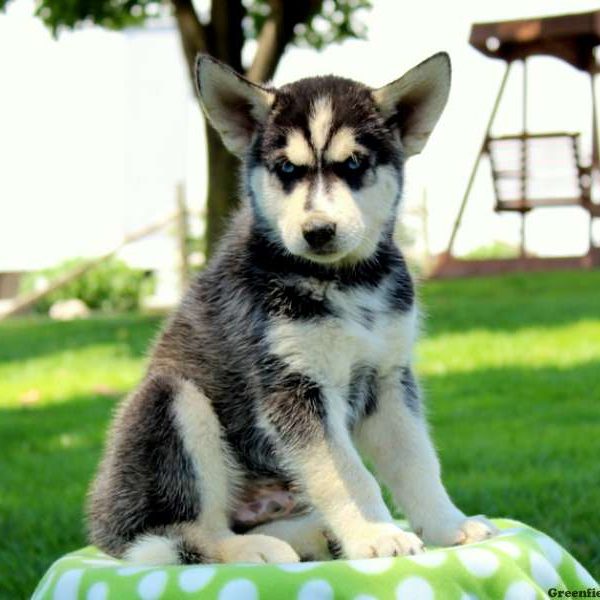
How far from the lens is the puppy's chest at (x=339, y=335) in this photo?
3.39 meters

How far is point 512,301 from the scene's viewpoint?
13094 millimetres

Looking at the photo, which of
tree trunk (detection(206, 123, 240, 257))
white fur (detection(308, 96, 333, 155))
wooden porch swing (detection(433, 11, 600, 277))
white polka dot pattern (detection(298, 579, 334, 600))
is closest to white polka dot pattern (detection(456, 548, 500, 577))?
white polka dot pattern (detection(298, 579, 334, 600))

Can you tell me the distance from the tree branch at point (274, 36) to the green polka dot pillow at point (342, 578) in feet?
32.8

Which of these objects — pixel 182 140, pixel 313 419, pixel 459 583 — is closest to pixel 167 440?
pixel 313 419

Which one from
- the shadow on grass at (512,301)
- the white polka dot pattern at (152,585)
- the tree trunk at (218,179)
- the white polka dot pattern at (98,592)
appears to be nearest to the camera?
the white polka dot pattern at (152,585)

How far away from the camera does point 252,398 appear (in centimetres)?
348

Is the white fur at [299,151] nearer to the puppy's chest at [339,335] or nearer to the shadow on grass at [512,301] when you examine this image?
the puppy's chest at [339,335]

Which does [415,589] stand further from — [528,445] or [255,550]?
[528,445]

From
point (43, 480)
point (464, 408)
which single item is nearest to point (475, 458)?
point (464, 408)

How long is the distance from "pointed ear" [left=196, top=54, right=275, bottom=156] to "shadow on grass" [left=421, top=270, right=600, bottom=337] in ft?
21.2

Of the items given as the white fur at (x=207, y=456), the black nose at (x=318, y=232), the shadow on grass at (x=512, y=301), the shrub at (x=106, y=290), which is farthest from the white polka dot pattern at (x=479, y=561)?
the shrub at (x=106, y=290)

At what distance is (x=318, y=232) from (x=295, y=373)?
16.6 inches

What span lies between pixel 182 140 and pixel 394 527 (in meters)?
18.0

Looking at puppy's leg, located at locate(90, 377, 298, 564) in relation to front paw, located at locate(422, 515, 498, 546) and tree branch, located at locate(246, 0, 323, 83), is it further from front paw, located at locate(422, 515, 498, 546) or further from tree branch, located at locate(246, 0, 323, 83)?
tree branch, located at locate(246, 0, 323, 83)
